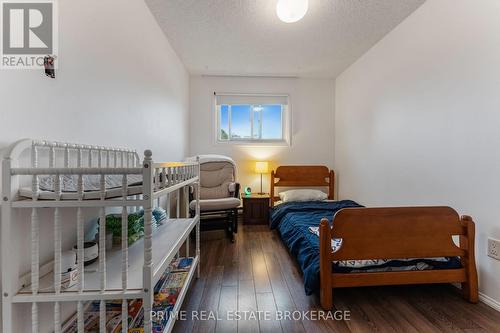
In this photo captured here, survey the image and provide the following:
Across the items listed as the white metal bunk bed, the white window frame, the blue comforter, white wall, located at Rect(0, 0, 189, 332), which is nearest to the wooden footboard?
the blue comforter

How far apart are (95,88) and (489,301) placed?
9.96 ft

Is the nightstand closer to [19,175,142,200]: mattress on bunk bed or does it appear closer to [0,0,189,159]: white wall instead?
[0,0,189,159]: white wall

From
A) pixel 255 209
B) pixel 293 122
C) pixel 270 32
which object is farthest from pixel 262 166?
pixel 270 32

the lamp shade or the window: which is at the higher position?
the window

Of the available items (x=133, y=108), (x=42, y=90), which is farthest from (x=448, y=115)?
(x=42, y=90)

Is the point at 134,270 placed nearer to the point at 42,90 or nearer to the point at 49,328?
the point at 49,328

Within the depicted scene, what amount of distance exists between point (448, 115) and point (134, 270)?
8.29 ft

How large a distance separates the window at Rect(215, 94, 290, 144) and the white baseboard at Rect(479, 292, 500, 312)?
2.97 metres

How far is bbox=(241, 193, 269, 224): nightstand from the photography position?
3641 mm

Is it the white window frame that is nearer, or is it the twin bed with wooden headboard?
the twin bed with wooden headboard

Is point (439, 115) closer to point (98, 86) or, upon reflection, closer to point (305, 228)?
point (305, 228)

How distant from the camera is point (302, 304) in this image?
1660 millimetres

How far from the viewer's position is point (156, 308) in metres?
1.36

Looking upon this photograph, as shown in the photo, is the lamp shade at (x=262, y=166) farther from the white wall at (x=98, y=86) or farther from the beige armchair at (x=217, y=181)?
the white wall at (x=98, y=86)
